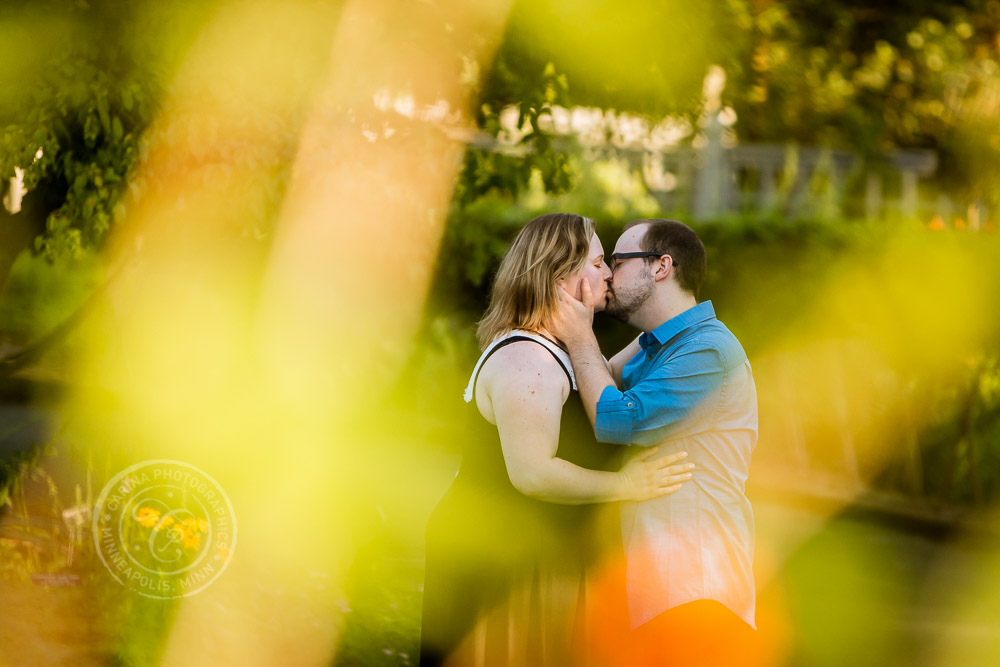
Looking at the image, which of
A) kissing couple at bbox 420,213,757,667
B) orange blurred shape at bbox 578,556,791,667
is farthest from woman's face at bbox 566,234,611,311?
orange blurred shape at bbox 578,556,791,667

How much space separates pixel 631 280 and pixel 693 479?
67 cm

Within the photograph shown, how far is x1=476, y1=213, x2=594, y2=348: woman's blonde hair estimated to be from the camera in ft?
9.84

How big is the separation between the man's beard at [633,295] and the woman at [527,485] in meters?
0.22

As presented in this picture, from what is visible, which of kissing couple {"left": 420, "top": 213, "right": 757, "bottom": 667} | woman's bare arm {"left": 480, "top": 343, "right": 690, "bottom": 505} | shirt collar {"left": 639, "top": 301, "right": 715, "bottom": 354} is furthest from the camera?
shirt collar {"left": 639, "top": 301, "right": 715, "bottom": 354}

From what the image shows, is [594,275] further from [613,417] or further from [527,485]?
[527,485]

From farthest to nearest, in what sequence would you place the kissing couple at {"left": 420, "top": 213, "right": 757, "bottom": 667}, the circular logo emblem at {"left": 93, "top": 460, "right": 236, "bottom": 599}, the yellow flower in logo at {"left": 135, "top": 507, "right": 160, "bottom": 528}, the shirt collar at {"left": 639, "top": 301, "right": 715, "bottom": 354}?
the yellow flower in logo at {"left": 135, "top": 507, "right": 160, "bottom": 528}, the circular logo emblem at {"left": 93, "top": 460, "right": 236, "bottom": 599}, the shirt collar at {"left": 639, "top": 301, "right": 715, "bottom": 354}, the kissing couple at {"left": 420, "top": 213, "right": 757, "bottom": 667}

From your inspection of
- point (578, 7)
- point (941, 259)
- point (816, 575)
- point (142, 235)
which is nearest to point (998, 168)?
point (941, 259)

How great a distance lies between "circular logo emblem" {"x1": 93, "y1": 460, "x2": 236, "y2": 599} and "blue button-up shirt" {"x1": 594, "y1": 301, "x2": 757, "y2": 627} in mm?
2594

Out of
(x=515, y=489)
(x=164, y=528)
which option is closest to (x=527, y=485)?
(x=515, y=489)

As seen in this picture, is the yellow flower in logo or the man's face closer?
the man's face

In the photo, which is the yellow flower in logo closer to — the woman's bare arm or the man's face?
the woman's bare arm

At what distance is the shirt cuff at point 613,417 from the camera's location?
2.88m

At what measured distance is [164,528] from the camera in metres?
4.88

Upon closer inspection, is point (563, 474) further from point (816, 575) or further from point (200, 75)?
point (816, 575)
